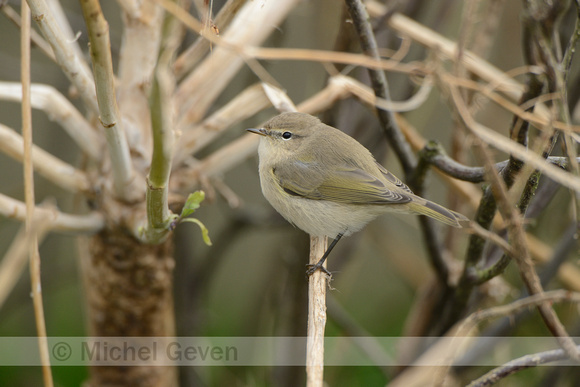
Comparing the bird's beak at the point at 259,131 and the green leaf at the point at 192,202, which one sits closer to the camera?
the green leaf at the point at 192,202

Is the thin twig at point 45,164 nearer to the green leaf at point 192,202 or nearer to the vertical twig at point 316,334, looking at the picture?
the green leaf at point 192,202

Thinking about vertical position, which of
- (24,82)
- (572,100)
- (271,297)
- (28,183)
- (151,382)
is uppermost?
(572,100)

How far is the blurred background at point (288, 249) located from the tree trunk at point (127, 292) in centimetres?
64

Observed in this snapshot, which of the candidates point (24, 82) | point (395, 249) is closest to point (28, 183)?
point (24, 82)

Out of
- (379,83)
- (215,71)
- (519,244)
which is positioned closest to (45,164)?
(215,71)

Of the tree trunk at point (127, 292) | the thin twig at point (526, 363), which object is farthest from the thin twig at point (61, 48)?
the thin twig at point (526, 363)

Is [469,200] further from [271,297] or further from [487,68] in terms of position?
[271,297]

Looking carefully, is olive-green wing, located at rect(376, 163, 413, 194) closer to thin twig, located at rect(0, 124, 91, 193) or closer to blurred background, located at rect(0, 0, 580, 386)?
blurred background, located at rect(0, 0, 580, 386)

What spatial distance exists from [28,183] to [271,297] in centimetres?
216

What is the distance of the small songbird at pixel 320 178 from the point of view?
279cm

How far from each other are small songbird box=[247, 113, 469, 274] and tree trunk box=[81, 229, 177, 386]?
69 cm

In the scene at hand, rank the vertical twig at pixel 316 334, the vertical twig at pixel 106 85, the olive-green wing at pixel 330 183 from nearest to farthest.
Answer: the vertical twig at pixel 106 85
the vertical twig at pixel 316 334
the olive-green wing at pixel 330 183

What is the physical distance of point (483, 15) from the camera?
305cm

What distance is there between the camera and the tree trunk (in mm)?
2443
